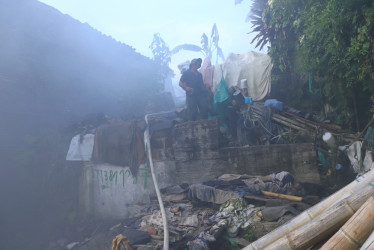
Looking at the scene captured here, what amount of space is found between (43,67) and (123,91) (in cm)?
352

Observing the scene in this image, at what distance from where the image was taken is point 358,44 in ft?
13.0

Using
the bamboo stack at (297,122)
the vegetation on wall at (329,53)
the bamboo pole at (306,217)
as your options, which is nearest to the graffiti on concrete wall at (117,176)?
the bamboo stack at (297,122)

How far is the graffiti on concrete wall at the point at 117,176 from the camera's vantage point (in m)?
7.76

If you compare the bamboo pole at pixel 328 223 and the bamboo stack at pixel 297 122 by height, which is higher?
the bamboo stack at pixel 297 122

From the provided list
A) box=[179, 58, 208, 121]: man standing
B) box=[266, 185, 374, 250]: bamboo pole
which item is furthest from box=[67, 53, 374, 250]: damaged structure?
box=[179, 58, 208, 121]: man standing

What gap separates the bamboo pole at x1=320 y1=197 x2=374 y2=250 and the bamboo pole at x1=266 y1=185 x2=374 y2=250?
272 mm

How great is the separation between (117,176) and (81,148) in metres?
1.88

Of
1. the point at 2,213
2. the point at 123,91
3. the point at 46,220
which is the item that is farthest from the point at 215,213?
the point at 123,91

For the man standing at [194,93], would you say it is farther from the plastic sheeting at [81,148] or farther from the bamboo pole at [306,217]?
the bamboo pole at [306,217]

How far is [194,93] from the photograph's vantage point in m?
7.50

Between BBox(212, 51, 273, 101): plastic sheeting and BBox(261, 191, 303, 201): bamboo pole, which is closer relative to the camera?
BBox(261, 191, 303, 201): bamboo pole

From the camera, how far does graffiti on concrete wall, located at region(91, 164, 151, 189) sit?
7758mm

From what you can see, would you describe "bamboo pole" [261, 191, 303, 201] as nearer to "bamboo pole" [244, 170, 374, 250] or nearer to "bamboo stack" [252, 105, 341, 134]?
"bamboo pole" [244, 170, 374, 250]

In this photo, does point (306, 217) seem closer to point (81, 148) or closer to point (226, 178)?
point (226, 178)
